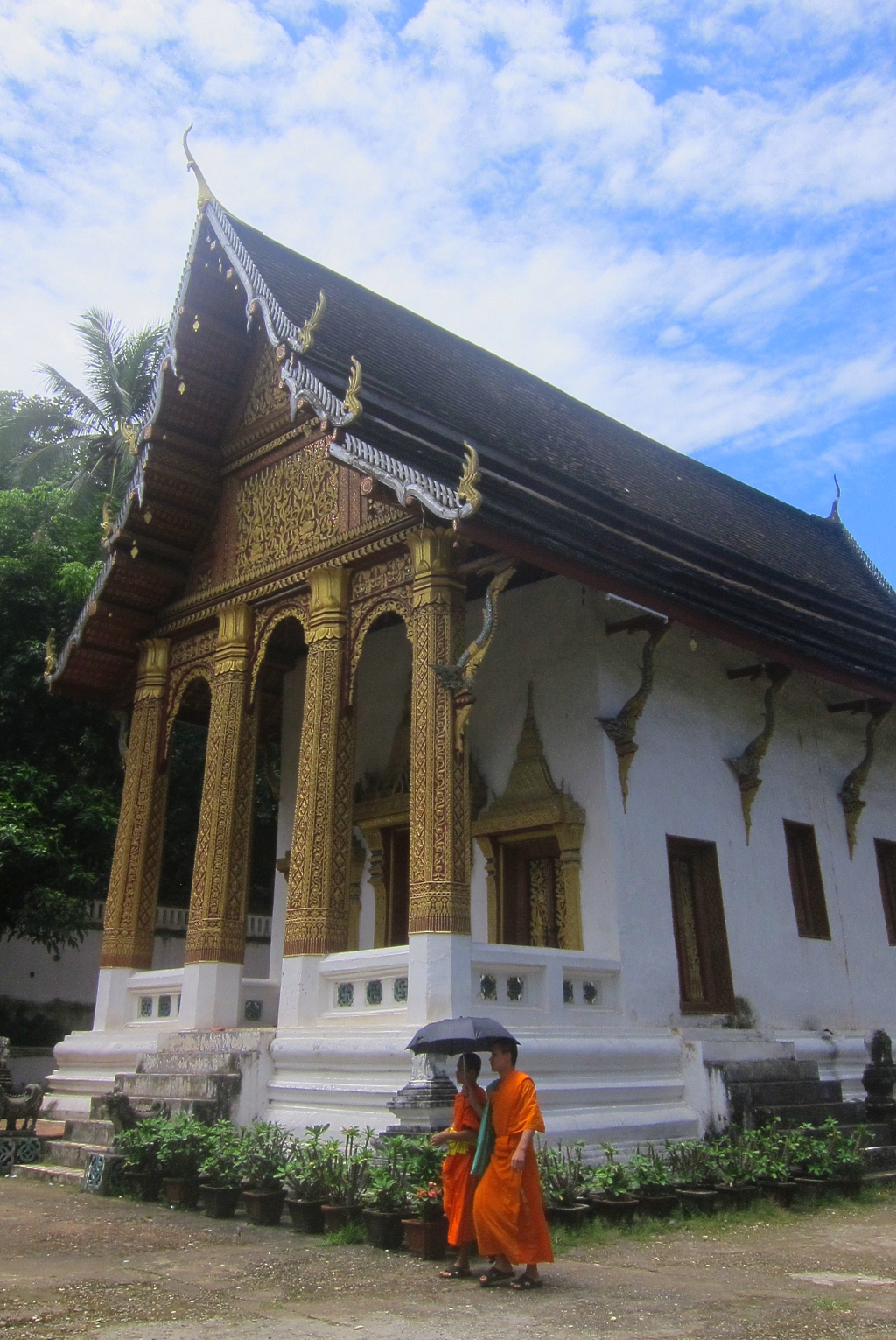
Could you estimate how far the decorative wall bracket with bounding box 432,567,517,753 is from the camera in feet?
22.6

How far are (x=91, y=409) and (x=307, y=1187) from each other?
2091 centimetres

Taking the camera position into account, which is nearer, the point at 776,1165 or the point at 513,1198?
the point at 513,1198

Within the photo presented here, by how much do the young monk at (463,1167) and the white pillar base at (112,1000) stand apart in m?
5.17

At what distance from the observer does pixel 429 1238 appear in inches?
199

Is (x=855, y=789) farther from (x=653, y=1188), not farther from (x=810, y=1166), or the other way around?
(x=653, y=1188)

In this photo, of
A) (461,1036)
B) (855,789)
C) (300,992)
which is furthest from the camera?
(855,789)

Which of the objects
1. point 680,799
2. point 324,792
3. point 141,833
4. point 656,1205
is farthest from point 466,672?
point 141,833

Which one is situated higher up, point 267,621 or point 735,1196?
point 267,621

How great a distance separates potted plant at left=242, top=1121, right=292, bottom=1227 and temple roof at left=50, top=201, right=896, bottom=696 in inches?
142

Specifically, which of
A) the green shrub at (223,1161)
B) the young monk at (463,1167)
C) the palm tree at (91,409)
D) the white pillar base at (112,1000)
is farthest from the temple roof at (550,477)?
the palm tree at (91,409)

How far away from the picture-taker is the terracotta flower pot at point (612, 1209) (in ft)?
18.8

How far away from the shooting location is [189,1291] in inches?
174

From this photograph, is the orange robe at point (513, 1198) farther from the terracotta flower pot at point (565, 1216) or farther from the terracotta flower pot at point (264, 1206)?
the terracotta flower pot at point (264, 1206)

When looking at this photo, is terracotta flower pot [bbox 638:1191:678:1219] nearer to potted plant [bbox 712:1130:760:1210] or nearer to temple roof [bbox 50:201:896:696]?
potted plant [bbox 712:1130:760:1210]
